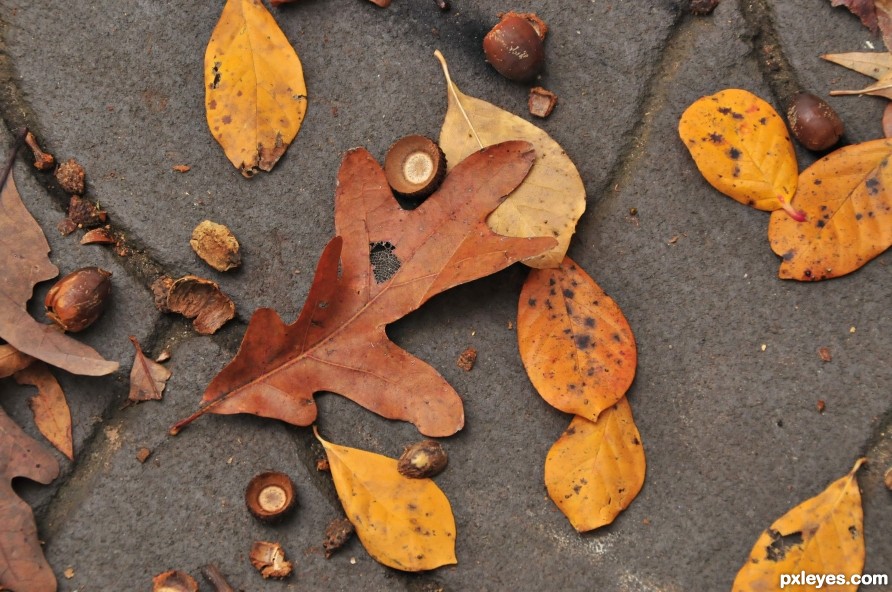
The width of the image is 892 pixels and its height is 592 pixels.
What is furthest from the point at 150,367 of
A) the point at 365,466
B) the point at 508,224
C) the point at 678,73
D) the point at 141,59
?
the point at 678,73

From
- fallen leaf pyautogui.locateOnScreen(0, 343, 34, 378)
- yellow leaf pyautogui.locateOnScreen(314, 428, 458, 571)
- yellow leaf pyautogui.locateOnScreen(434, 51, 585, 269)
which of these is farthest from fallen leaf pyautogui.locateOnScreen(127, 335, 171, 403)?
yellow leaf pyautogui.locateOnScreen(434, 51, 585, 269)

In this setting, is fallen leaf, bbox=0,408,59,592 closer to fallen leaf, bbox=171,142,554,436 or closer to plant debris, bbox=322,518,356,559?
fallen leaf, bbox=171,142,554,436

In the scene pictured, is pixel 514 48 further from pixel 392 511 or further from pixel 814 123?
pixel 392 511

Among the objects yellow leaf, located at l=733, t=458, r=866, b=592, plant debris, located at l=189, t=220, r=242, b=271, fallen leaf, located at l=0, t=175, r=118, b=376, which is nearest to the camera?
yellow leaf, located at l=733, t=458, r=866, b=592

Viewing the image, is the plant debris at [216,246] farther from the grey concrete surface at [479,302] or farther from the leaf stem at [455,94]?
the leaf stem at [455,94]

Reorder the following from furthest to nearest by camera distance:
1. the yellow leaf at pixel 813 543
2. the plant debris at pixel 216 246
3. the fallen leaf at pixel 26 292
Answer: the plant debris at pixel 216 246 < the fallen leaf at pixel 26 292 < the yellow leaf at pixel 813 543

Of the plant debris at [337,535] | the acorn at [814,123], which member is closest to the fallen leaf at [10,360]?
the plant debris at [337,535]
